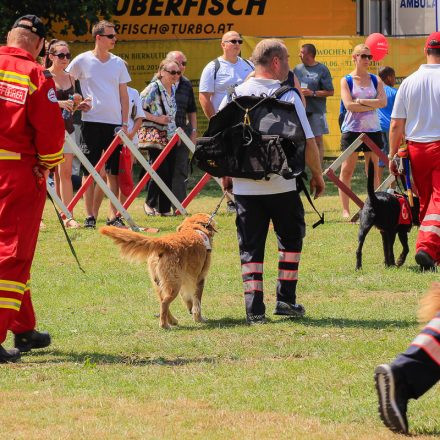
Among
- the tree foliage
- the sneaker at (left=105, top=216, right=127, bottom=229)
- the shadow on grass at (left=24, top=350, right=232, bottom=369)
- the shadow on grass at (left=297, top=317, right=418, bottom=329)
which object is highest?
the tree foliage

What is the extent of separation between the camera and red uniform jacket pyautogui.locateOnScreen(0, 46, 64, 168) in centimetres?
679

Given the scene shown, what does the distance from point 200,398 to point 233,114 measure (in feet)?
8.55

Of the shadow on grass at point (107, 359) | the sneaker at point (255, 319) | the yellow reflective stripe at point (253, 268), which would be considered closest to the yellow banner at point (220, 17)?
the yellow reflective stripe at point (253, 268)

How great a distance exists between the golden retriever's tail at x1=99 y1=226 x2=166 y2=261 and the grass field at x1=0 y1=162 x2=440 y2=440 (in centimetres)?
60

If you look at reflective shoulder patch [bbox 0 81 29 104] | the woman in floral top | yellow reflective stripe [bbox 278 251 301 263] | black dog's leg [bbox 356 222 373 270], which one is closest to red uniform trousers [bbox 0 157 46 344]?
reflective shoulder patch [bbox 0 81 29 104]

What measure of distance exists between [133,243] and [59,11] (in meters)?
12.9

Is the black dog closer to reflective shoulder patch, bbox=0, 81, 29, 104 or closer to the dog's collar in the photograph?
the dog's collar

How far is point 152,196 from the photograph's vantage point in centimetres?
1488

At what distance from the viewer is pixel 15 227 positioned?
6918 millimetres

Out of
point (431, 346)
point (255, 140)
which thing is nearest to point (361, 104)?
point (255, 140)

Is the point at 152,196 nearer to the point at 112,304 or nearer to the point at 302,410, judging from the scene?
the point at 112,304

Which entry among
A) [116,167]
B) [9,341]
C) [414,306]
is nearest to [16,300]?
[9,341]

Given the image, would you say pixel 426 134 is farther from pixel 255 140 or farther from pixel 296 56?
pixel 296 56

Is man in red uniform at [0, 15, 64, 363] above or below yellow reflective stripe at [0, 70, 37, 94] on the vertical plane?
below
